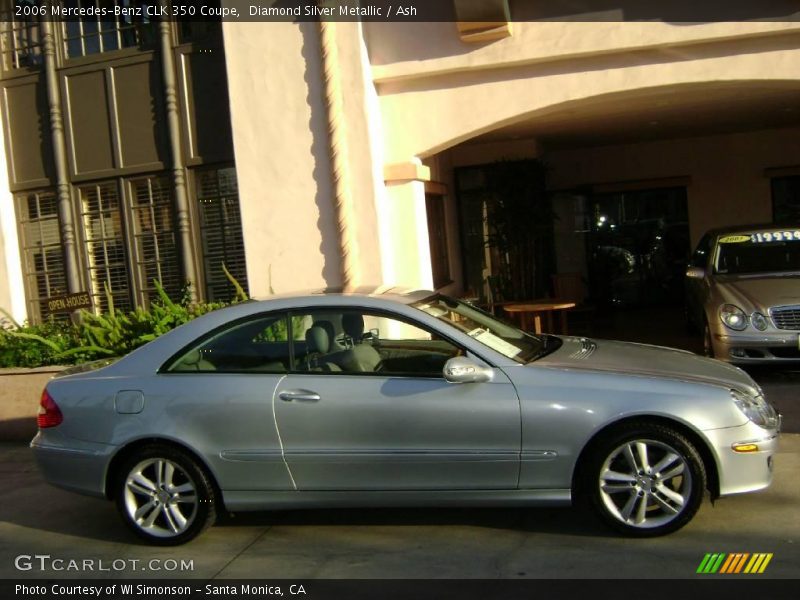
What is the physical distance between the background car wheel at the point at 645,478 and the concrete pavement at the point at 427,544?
11 centimetres

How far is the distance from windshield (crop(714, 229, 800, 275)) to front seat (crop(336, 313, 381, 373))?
566cm

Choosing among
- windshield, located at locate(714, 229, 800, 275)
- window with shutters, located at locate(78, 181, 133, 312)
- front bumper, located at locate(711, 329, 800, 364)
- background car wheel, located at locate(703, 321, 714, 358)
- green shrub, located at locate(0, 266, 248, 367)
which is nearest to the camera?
front bumper, located at locate(711, 329, 800, 364)

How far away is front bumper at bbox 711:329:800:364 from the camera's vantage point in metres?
8.40

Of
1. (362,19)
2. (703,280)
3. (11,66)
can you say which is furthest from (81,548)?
(11,66)

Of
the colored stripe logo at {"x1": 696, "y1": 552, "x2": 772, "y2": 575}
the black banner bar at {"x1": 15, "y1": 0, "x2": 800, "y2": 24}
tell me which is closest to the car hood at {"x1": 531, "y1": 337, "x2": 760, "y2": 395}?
the colored stripe logo at {"x1": 696, "y1": 552, "x2": 772, "y2": 575}

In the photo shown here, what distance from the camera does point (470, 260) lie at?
44.9ft

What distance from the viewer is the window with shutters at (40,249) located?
449 inches

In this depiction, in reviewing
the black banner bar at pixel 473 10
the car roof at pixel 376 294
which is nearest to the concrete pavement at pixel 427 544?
the car roof at pixel 376 294

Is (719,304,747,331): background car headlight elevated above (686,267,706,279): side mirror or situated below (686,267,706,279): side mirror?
below

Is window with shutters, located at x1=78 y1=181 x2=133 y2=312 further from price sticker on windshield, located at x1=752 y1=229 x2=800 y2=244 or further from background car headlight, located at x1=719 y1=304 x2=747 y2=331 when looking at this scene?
price sticker on windshield, located at x1=752 y1=229 x2=800 y2=244

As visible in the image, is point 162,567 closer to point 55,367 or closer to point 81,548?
point 81,548

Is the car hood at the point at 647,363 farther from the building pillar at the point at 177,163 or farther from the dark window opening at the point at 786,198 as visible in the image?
the dark window opening at the point at 786,198

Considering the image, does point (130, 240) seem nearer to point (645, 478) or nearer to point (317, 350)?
point (317, 350)

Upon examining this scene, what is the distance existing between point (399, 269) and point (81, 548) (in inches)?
192
